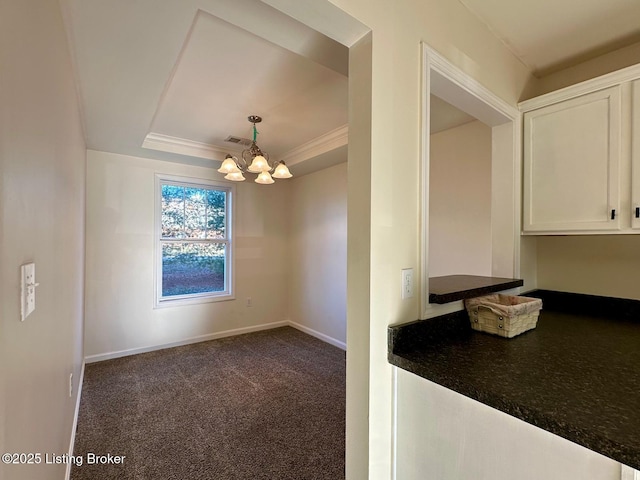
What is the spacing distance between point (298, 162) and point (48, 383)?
3.20 m

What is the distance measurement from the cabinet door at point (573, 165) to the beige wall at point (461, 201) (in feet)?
2.38

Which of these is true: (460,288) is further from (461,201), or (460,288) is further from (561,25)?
(461,201)

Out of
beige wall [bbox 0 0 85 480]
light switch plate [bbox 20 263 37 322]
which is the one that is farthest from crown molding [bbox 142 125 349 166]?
light switch plate [bbox 20 263 37 322]

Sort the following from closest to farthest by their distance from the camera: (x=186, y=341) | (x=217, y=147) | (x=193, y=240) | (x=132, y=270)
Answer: (x=132, y=270)
(x=217, y=147)
(x=186, y=341)
(x=193, y=240)

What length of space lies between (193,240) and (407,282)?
3498mm

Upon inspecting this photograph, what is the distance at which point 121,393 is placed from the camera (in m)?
2.69

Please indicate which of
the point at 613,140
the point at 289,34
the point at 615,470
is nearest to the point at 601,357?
the point at 615,470

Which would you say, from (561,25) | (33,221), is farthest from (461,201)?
(33,221)

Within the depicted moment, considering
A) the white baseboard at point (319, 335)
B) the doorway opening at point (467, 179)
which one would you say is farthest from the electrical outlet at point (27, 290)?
the white baseboard at point (319, 335)

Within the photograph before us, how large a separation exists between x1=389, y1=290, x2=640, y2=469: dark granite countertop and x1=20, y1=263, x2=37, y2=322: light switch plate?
3.68ft

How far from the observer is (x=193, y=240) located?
407 cm

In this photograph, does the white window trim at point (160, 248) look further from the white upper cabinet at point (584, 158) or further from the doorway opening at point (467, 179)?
the white upper cabinet at point (584, 158)

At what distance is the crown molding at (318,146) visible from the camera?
315 centimetres

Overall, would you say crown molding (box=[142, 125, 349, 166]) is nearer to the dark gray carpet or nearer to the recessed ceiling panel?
the recessed ceiling panel
